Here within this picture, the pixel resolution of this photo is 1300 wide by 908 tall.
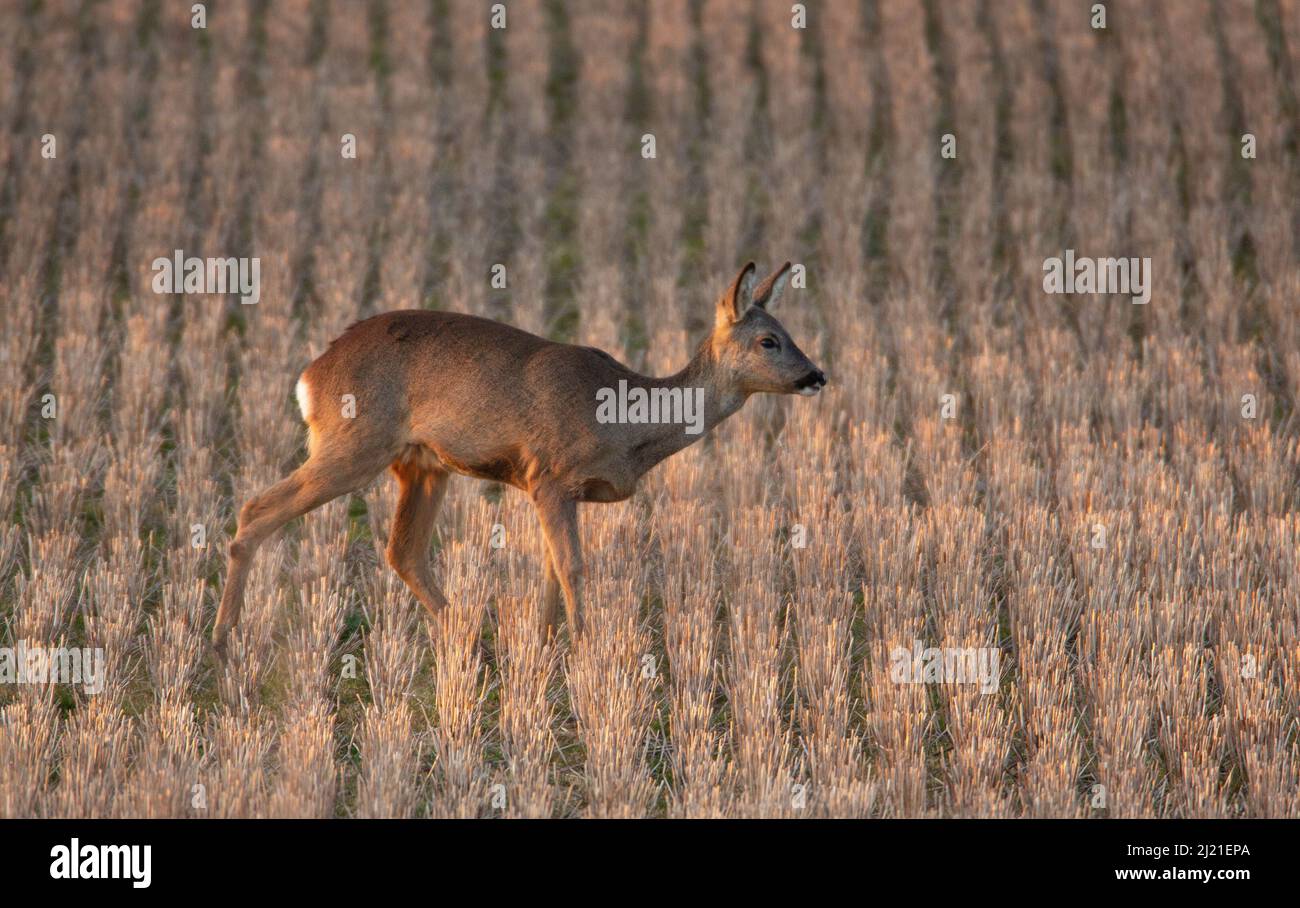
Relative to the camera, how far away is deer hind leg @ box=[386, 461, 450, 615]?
7430mm

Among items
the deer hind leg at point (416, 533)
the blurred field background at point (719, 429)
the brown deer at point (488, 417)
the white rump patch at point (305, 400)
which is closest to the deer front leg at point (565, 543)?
the brown deer at point (488, 417)

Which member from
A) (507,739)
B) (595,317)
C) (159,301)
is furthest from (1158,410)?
(159,301)

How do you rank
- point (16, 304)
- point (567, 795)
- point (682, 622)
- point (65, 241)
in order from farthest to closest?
point (65, 241)
point (16, 304)
point (682, 622)
point (567, 795)

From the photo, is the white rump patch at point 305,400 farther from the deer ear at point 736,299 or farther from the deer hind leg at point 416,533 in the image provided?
the deer ear at point 736,299

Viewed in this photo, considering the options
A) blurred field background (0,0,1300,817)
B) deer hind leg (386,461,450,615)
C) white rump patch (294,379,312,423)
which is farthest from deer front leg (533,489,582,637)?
white rump patch (294,379,312,423)

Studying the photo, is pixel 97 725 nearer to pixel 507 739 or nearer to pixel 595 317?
pixel 507 739

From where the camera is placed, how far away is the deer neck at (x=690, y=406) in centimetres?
721

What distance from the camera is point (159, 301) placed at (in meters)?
11.6

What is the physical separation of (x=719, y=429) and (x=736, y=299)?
2.91 meters

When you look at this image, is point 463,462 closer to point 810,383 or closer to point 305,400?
point 305,400

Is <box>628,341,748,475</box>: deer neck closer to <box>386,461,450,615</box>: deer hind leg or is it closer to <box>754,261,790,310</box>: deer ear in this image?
<box>754,261,790,310</box>: deer ear

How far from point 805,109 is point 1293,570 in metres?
9.06

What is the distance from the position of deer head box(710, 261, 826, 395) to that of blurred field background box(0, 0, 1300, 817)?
1.03m

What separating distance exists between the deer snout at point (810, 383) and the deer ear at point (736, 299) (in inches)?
16.9
